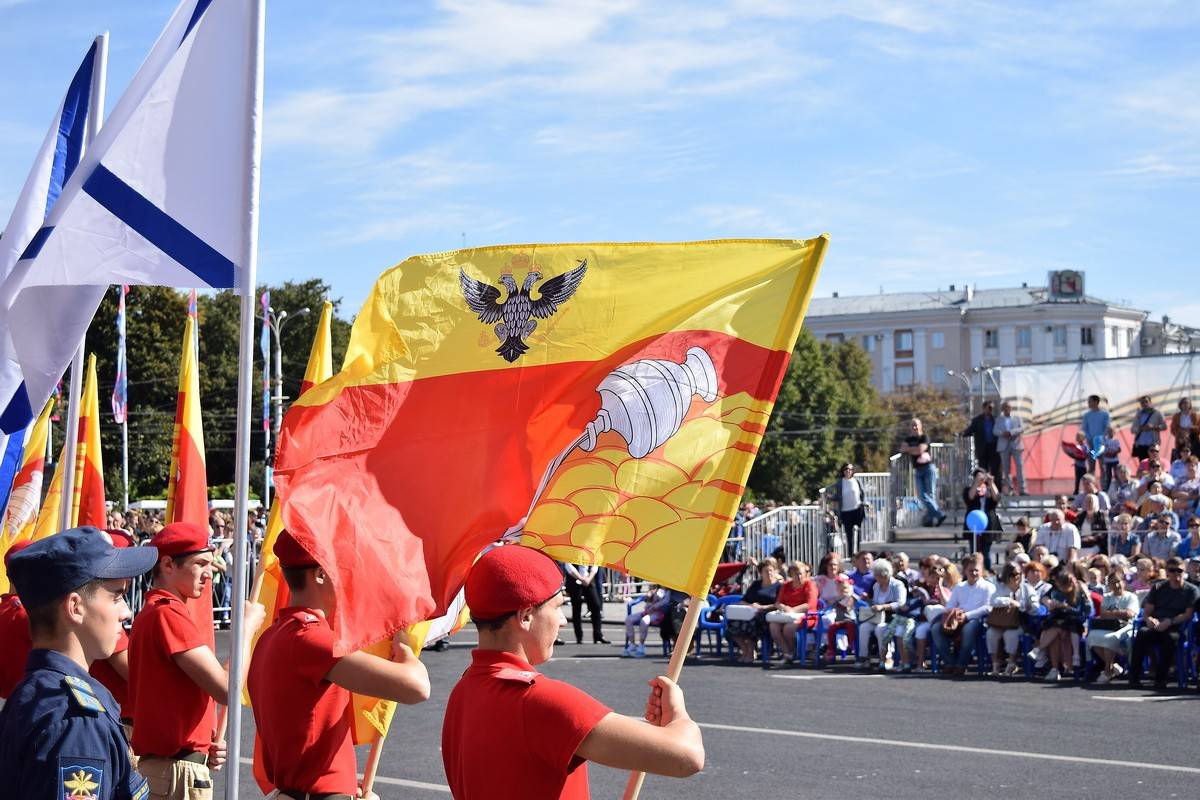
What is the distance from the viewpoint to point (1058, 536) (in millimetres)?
21266

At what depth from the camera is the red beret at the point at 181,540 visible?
5.62 meters

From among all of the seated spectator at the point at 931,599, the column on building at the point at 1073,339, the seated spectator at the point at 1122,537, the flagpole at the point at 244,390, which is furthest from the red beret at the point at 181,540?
the column on building at the point at 1073,339

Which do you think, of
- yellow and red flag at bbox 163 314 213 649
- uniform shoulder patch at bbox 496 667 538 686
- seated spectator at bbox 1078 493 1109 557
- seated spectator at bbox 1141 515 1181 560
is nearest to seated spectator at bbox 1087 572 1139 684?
seated spectator at bbox 1141 515 1181 560

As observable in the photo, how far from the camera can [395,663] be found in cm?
447

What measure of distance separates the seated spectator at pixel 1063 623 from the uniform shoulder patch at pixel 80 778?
15.2 m

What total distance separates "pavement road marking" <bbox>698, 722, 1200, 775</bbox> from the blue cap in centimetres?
925

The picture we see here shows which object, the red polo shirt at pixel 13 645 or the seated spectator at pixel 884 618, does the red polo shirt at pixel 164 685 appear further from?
the seated spectator at pixel 884 618

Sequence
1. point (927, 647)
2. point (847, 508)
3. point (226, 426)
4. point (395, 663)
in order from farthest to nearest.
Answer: point (226, 426), point (847, 508), point (927, 647), point (395, 663)

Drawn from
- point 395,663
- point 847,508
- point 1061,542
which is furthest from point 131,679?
point 847,508

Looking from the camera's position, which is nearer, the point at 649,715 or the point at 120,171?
the point at 649,715

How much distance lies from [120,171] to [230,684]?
2.01 m

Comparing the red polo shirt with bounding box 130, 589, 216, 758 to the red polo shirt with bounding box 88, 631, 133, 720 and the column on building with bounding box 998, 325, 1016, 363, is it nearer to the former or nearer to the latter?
the red polo shirt with bounding box 88, 631, 133, 720

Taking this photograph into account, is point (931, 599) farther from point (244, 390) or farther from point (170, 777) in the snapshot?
point (244, 390)

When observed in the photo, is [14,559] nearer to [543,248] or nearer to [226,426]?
[543,248]
